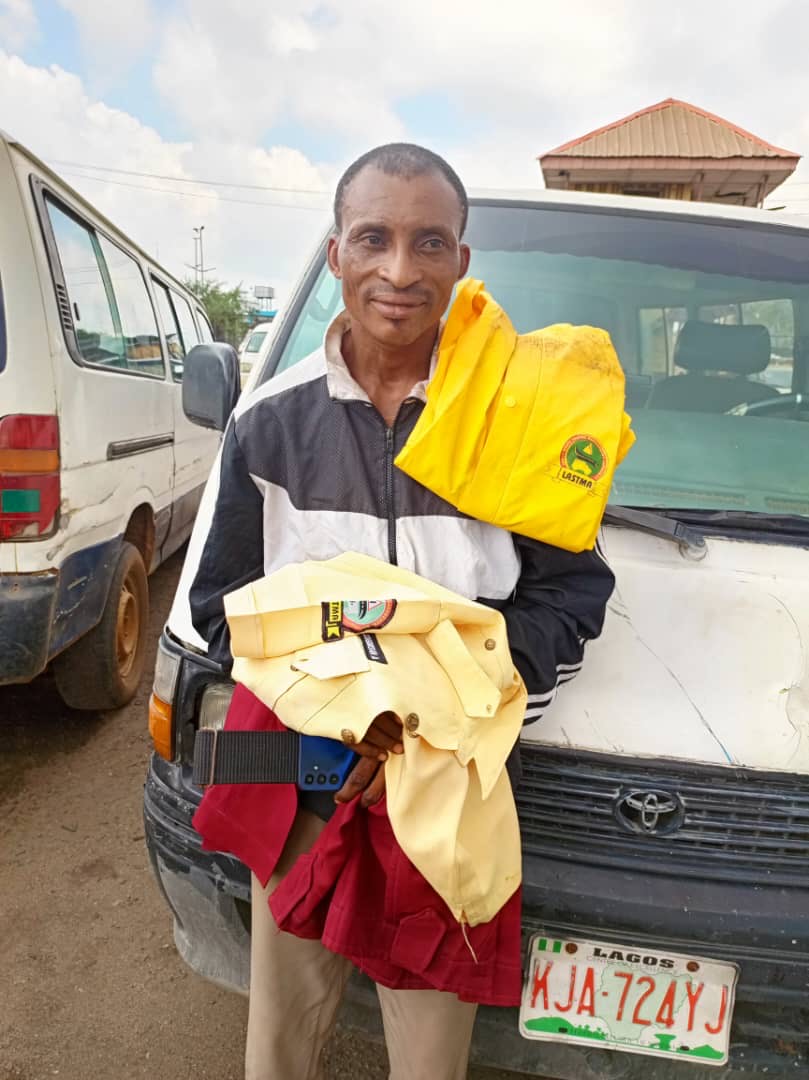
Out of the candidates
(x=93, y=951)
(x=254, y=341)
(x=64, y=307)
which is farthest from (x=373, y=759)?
(x=254, y=341)

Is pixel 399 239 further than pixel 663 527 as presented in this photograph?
No

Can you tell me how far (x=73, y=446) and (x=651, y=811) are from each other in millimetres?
2244

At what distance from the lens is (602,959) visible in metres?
1.54

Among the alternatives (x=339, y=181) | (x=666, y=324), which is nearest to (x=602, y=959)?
(x=339, y=181)

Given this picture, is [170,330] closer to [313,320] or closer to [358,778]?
[313,320]

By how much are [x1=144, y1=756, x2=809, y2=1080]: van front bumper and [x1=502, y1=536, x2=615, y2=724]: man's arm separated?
0.39m

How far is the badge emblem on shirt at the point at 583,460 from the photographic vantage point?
4.42 ft

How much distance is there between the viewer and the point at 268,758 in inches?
49.9

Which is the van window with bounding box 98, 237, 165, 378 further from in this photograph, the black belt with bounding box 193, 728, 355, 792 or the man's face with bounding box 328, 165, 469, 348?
the black belt with bounding box 193, 728, 355, 792

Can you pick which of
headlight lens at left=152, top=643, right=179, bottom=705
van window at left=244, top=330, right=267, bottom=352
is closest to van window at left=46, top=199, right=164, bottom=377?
headlight lens at left=152, top=643, right=179, bottom=705

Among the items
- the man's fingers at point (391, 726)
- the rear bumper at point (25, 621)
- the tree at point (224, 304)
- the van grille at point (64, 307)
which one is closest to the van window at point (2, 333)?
the van grille at point (64, 307)

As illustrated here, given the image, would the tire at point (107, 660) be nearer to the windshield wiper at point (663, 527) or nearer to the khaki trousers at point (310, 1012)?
the khaki trousers at point (310, 1012)

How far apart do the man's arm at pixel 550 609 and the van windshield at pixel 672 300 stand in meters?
1.01

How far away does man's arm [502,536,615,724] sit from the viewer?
1.37 metres
